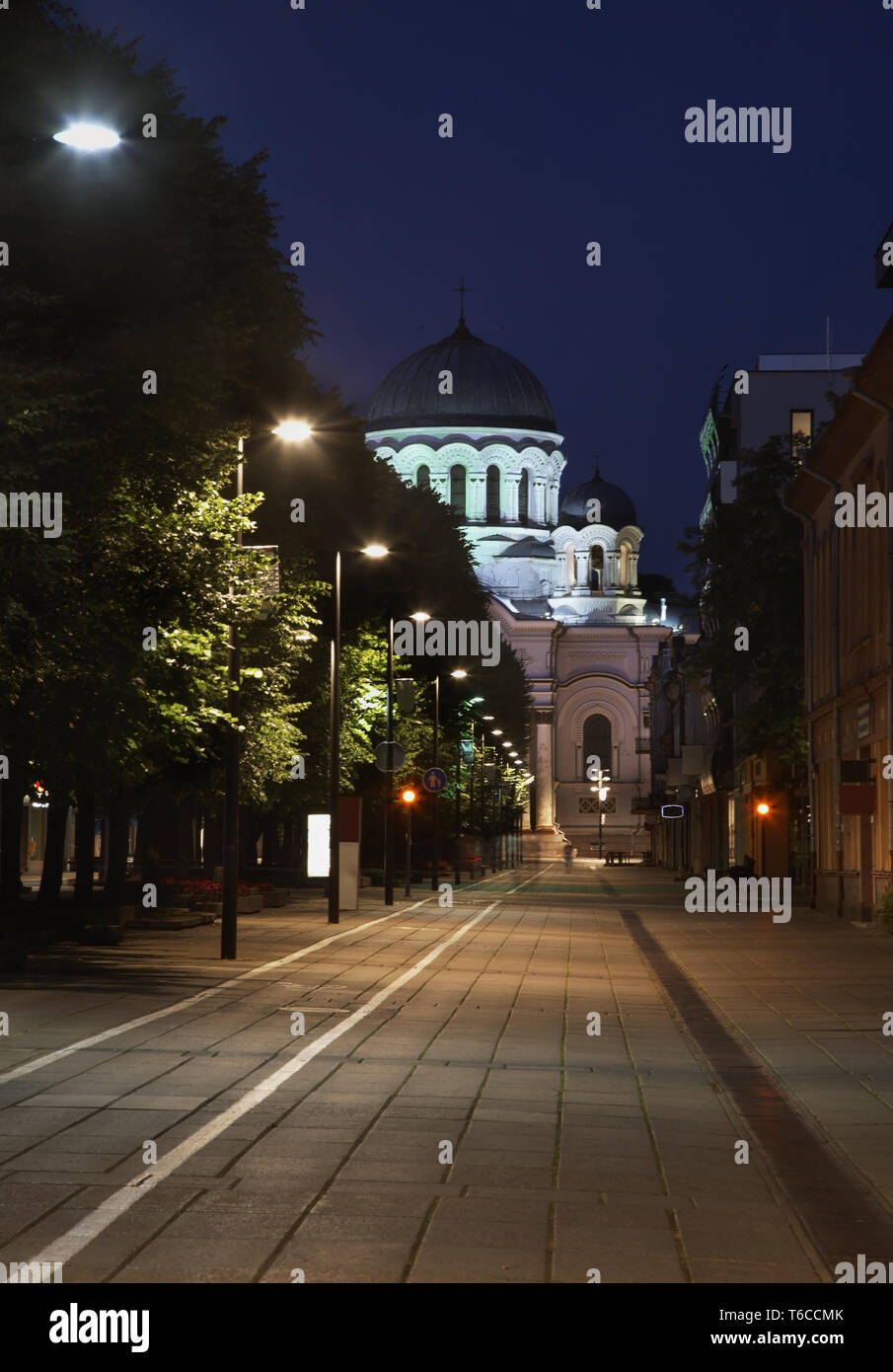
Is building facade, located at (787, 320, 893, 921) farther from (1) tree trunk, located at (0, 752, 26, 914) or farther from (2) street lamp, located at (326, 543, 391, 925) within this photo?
(1) tree trunk, located at (0, 752, 26, 914)

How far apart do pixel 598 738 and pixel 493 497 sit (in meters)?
24.0

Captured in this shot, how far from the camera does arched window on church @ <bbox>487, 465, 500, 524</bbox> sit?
177 m

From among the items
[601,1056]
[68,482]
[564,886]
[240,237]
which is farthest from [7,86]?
[564,886]

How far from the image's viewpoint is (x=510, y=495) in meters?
178

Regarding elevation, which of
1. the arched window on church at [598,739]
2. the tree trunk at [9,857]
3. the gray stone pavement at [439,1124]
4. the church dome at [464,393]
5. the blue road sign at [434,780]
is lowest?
the gray stone pavement at [439,1124]

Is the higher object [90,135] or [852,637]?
[90,135]

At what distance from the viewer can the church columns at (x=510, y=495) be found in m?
177

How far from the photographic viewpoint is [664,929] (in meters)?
39.8

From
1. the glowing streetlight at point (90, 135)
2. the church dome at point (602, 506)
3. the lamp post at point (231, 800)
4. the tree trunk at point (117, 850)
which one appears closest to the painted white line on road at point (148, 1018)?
the lamp post at point (231, 800)

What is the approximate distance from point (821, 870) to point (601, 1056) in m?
30.9

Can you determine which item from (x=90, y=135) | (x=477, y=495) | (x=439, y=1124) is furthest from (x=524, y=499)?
(x=439, y=1124)

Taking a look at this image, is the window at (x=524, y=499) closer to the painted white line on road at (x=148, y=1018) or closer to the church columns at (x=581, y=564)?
the church columns at (x=581, y=564)

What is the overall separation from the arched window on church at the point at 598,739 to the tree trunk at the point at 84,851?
15225 centimetres

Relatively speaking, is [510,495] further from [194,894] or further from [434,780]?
[194,894]
